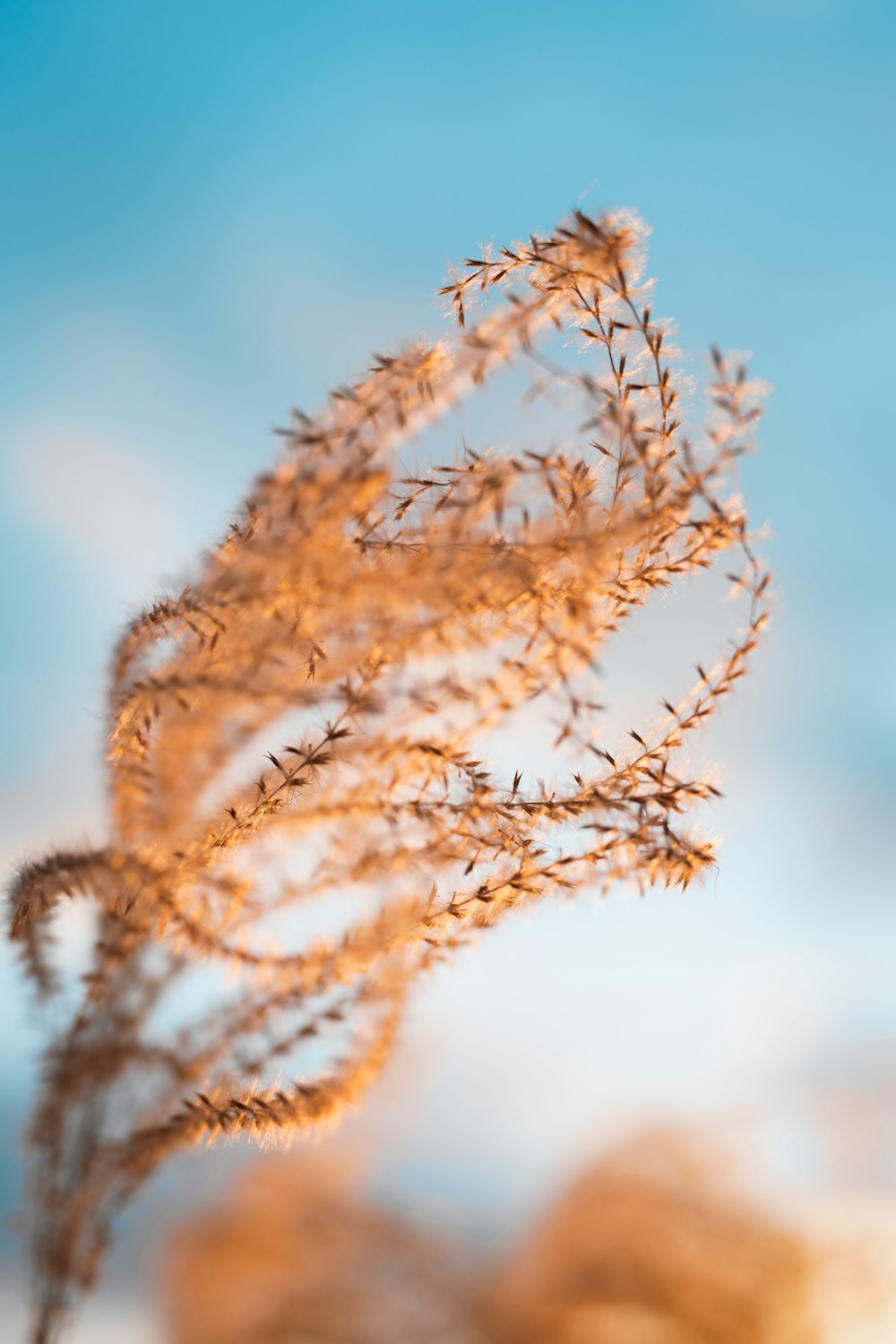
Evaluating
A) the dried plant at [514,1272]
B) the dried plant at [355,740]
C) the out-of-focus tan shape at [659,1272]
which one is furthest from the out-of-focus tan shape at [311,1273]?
the dried plant at [355,740]

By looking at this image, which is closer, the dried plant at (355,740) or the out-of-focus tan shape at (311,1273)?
the dried plant at (355,740)

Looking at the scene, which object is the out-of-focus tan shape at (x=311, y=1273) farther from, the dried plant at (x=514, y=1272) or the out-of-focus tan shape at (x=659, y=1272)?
the out-of-focus tan shape at (x=659, y=1272)

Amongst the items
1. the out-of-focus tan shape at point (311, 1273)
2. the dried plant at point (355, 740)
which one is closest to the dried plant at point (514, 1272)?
the out-of-focus tan shape at point (311, 1273)

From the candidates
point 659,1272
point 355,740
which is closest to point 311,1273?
point 659,1272

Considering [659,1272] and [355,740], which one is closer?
[355,740]

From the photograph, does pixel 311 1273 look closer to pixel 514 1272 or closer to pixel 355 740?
pixel 514 1272

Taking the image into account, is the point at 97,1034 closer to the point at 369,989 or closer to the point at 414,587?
the point at 369,989

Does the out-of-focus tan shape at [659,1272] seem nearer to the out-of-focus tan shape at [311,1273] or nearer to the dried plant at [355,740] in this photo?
the out-of-focus tan shape at [311,1273]

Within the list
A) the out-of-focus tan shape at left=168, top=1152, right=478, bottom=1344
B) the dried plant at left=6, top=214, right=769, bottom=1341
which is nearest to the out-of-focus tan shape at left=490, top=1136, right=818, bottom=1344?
the out-of-focus tan shape at left=168, top=1152, right=478, bottom=1344

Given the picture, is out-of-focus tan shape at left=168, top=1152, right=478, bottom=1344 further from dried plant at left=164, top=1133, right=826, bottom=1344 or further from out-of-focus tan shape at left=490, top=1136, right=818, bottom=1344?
out-of-focus tan shape at left=490, top=1136, right=818, bottom=1344
